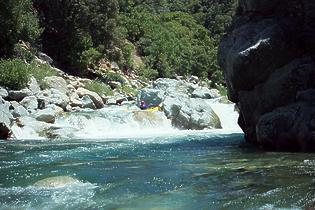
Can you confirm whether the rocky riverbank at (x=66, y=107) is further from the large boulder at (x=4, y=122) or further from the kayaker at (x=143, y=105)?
the kayaker at (x=143, y=105)

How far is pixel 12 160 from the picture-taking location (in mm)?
14234

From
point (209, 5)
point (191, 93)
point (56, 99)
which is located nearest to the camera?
point (56, 99)

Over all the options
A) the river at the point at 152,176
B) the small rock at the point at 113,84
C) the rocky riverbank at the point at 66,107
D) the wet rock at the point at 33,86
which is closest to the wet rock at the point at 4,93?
the rocky riverbank at the point at 66,107

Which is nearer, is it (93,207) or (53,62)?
(93,207)

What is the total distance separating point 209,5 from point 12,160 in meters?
88.3

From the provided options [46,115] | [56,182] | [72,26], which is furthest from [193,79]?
[56,182]

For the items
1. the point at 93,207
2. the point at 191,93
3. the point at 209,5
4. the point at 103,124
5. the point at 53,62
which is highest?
the point at 209,5

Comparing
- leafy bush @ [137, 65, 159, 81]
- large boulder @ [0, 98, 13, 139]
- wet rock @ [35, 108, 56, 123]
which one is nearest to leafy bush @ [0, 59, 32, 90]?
wet rock @ [35, 108, 56, 123]

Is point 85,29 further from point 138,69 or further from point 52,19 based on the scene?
point 138,69

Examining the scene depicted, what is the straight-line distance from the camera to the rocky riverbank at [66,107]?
21.7 meters

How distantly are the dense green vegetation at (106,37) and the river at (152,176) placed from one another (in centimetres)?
1633

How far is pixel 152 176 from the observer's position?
37.7 ft

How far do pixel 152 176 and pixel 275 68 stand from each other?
22.7 ft

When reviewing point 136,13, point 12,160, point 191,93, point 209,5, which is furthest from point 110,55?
point 209,5
